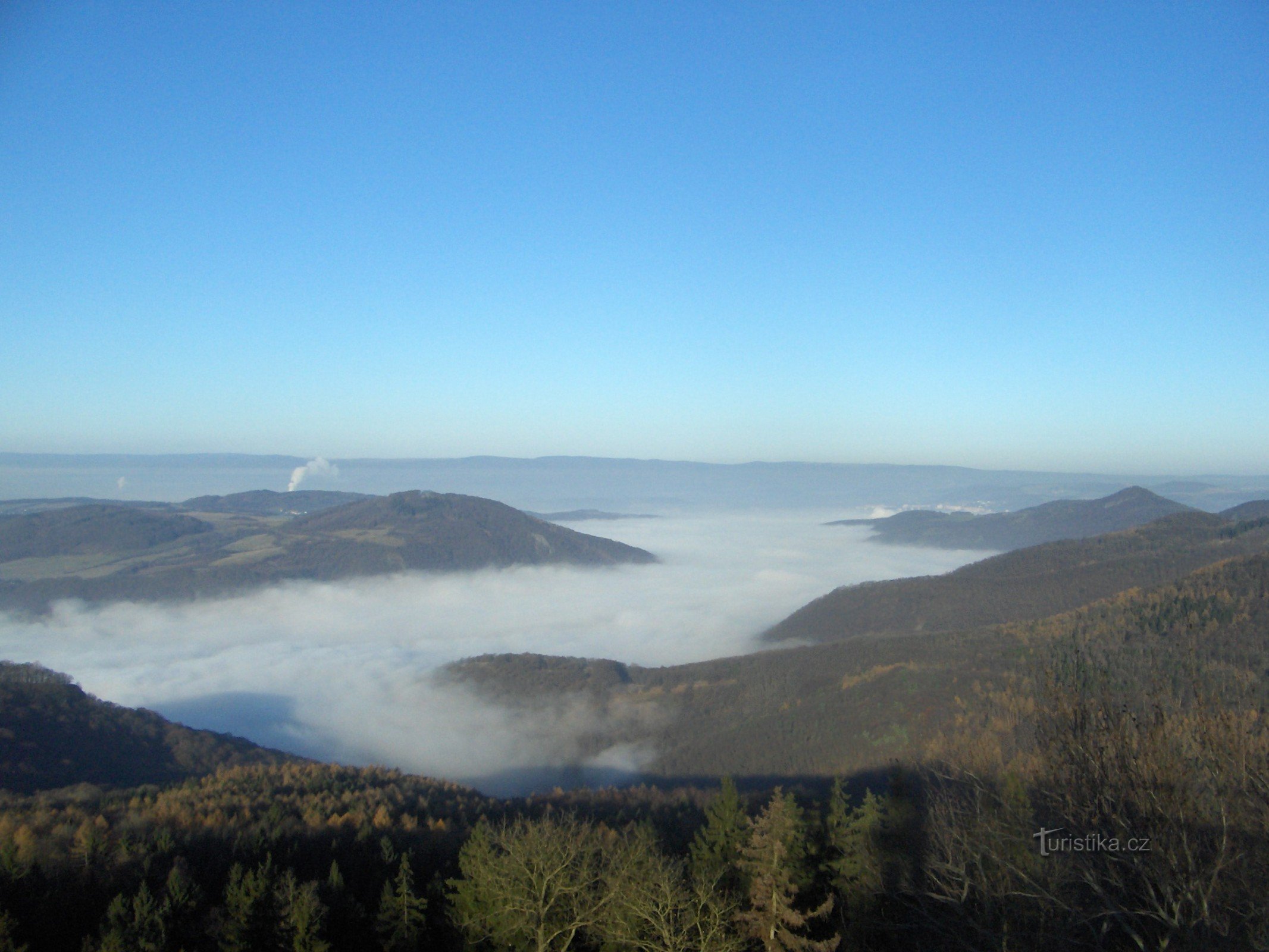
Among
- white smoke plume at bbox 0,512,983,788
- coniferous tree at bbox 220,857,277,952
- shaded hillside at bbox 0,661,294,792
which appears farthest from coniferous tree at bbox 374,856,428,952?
white smoke plume at bbox 0,512,983,788

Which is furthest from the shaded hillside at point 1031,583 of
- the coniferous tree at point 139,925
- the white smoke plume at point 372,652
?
the coniferous tree at point 139,925

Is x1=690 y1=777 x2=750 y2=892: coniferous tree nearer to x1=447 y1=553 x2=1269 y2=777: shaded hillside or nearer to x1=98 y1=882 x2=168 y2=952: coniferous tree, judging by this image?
x1=98 y1=882 x2=168 y2=952: coniferous tree


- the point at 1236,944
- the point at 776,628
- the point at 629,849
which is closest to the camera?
the point at 1236,944

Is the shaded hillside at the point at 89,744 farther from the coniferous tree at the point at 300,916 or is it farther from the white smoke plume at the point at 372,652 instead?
the coniferous tree at the point at 300,916

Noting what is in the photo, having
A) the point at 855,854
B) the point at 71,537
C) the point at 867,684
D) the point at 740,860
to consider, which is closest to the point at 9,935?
the point at 740,860

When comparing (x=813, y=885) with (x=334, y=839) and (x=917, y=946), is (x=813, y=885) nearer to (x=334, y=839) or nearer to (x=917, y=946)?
(x=917, y=946)

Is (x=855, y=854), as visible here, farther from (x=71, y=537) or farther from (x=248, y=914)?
(x=71, y=537)

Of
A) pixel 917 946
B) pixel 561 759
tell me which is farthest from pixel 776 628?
pixel 917 946
